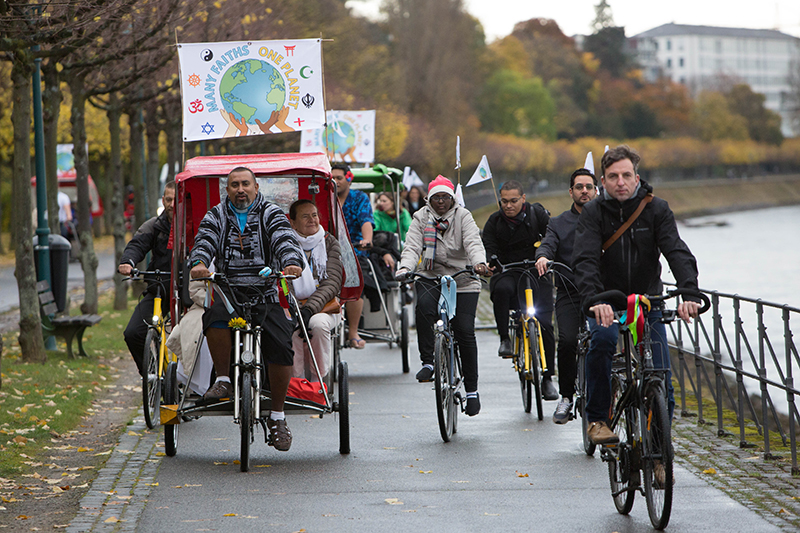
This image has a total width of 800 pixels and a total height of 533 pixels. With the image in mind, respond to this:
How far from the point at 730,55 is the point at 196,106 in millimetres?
189116

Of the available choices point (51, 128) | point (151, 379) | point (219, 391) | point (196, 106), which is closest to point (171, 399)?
point (219, 391)

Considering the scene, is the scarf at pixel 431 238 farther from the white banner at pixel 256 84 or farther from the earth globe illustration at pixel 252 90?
the earth globe illustration at pixel 252 90

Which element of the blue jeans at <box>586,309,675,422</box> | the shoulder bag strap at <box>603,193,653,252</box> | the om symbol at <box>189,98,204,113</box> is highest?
the om symbol at <box>189,98,204,113</box>

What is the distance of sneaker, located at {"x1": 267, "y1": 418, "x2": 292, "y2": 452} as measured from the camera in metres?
7.91

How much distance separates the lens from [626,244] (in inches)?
260

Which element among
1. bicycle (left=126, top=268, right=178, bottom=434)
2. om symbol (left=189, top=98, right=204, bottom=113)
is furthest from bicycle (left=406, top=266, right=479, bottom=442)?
om symbol (left=189, top=98, right=204, bottom=113)

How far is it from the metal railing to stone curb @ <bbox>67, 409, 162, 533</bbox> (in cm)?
425

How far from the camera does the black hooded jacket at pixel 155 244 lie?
9.91 metres

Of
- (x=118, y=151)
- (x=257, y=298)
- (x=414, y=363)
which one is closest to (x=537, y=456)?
(x=257, y=298)

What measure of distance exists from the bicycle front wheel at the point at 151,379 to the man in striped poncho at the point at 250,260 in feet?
5.06

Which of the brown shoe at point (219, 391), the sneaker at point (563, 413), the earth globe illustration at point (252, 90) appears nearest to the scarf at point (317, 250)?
the brown shoe at point (219, 391)

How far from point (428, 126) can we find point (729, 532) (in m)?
69.7

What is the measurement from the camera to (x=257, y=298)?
781 cm

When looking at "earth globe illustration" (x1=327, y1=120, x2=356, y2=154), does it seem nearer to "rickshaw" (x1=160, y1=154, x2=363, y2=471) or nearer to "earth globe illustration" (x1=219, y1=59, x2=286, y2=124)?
"earth globe illustration" (x1=219, y1=59, x2=286, y2=124)
